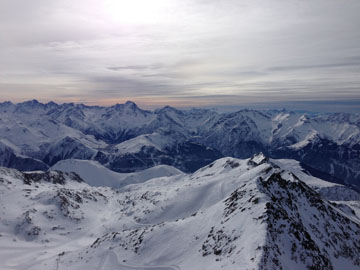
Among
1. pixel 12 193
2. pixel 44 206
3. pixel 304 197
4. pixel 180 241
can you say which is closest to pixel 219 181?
pixel 304 197

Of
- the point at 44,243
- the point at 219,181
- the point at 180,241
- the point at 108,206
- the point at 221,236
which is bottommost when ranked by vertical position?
the point at 108,206

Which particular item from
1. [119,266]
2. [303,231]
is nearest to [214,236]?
[303,231]

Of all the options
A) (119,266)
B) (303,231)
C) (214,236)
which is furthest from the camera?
(119,266)

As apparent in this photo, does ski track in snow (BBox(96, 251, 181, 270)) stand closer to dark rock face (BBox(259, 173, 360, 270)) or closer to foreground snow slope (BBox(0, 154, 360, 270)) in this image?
foreground snow slope (BBox(0, 154, 360, 270))

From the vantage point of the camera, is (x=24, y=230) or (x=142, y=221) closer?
(x=24, y=230)

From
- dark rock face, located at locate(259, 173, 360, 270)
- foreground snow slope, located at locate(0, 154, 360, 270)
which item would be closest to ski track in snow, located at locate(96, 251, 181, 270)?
foreground snow slope, located at locate(0, 154, 360, 270)

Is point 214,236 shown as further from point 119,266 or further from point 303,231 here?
point 119,266

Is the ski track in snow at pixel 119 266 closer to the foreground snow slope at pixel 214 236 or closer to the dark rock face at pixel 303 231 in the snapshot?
the foreground snow slope at pixel 214 236

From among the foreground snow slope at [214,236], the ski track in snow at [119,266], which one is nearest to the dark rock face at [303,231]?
the foreground snow slope at [214,236]

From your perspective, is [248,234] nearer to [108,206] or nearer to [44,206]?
[44,206]

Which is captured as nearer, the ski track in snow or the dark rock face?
the dark rock face

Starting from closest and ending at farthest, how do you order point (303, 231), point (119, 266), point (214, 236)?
1. point (303, 231)
2. point (214, 236)
3. point (119, 266)
